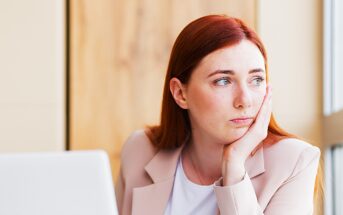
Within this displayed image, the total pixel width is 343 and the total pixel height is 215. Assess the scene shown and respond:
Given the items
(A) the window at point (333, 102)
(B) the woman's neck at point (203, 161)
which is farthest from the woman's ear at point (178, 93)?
(A) the window at point (333, 102)

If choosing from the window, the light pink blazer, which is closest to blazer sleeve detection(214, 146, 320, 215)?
the light pink blazer

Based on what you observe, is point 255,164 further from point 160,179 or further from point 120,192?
point 120,192

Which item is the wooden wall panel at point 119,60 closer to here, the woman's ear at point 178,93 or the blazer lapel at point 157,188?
the blazer lapel at point 157,188

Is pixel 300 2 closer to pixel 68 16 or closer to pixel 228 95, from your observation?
pixel 68 16

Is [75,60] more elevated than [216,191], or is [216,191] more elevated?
[75,60]

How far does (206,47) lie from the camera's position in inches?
69.7

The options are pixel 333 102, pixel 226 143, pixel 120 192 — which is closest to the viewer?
pixel 226 143

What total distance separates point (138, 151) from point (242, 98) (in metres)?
0.50

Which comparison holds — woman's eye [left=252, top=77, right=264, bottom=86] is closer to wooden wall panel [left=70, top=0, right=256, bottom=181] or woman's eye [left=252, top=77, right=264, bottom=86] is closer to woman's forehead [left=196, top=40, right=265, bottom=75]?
woman's forehead [left=196, top=40, right=265, bottom=75]

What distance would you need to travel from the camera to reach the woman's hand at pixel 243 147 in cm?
173

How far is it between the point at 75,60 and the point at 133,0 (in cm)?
38

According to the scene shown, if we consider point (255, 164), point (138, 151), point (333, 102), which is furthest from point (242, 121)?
point (333, 102)

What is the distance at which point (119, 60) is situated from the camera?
125 inches

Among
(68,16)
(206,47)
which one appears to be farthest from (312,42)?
(206,47)
